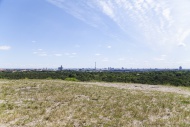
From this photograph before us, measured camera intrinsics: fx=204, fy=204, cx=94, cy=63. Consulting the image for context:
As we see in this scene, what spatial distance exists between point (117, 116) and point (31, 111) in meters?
5.55

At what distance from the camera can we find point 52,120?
11.4m

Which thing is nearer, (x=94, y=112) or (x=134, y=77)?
(x=94, y=112)

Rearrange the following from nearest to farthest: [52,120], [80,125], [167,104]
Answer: [80,125] → [52,120] → [167,104]

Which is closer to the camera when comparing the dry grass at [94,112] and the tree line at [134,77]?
the dry grass at [94,112]

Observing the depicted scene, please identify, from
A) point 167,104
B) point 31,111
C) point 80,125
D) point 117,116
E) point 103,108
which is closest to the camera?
point 80,125

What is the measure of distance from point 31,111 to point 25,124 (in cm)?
246

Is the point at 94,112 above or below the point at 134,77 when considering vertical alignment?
below

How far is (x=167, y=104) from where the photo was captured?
608 inches

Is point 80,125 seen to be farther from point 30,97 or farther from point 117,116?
point 30,97

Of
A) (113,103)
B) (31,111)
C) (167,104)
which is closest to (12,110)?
(31,111)

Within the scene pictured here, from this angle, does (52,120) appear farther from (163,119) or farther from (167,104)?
(167,104)

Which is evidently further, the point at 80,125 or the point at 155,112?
the point at 155,112

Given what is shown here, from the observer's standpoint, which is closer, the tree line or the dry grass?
the dry grass

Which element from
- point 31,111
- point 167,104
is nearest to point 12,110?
point 31,111
